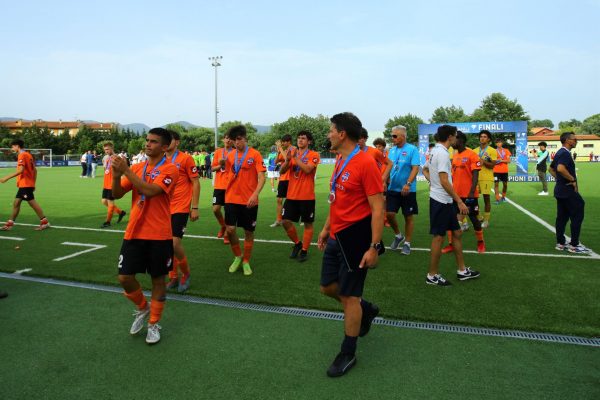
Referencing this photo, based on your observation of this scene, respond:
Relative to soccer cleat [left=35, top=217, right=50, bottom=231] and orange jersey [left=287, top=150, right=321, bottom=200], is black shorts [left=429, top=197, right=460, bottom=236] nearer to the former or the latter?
orange jersey [left=287, top=150, right=321, bottom=200]

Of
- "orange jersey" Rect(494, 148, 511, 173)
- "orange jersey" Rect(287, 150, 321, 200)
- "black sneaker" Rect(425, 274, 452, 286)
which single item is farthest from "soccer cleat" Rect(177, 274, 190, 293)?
"orange jersey" Rect(494, 148, 511, 173)

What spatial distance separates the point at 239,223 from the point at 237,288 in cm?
105

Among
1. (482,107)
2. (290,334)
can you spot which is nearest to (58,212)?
(290,334)

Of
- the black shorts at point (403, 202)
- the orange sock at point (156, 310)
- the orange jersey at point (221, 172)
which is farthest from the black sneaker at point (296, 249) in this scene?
the orange sock at point (156, 310)

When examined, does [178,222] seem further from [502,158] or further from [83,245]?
[502,158]

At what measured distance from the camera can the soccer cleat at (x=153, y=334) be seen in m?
3.78

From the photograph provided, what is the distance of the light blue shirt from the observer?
720 cm

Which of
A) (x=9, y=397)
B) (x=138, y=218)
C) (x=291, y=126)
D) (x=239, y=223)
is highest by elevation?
(x=291, y=126)

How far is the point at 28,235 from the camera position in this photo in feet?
28.3

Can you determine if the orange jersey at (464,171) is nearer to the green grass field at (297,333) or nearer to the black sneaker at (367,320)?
the green grass field at (297,333)

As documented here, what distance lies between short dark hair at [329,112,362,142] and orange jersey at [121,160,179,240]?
1526mm

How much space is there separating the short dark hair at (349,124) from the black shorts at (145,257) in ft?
6.16

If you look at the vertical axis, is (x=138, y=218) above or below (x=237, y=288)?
above

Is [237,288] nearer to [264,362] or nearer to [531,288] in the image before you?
[264,362]
